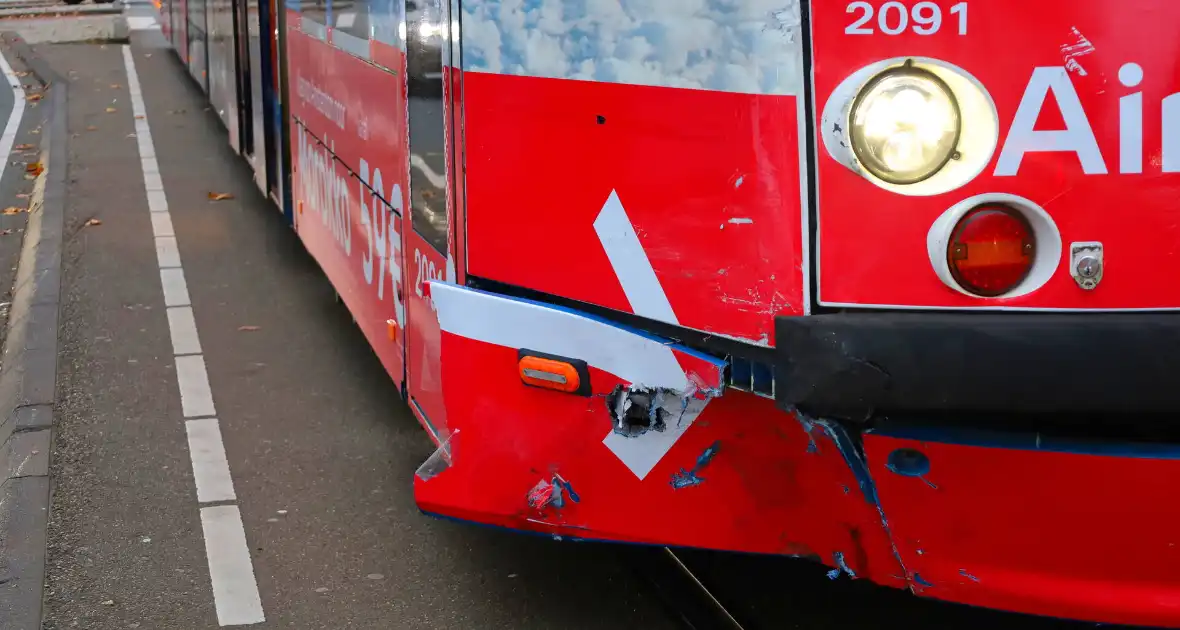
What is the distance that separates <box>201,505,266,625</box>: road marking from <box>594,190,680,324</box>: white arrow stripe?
6.11 ft

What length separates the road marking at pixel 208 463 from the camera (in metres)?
4.72

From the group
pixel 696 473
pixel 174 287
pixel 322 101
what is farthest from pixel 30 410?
pixel 696 473

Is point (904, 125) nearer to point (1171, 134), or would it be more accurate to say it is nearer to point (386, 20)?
point (1171, 134)

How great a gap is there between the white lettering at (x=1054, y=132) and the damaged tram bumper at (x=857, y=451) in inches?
13.1

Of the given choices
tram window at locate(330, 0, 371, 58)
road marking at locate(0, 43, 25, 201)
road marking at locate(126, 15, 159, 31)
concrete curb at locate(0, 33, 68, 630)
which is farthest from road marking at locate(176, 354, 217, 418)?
road marking at locate(126, 15, 159, 31)

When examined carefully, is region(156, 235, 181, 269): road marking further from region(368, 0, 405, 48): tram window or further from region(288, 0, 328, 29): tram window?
region(368, 0, 405, 48): tram window

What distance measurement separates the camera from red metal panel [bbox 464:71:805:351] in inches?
122

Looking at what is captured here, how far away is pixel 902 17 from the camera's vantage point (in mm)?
2977

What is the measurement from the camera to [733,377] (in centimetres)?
325

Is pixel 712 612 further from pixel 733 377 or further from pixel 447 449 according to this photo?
pixel 733 377

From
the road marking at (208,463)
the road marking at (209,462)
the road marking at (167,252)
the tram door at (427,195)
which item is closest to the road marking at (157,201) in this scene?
the road marking at (208,463)

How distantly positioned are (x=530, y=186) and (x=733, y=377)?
75 centimetres

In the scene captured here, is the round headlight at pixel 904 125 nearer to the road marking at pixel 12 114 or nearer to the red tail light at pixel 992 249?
the red tail light at pixel 992 249

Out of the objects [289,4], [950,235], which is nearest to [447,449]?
[950,235]
